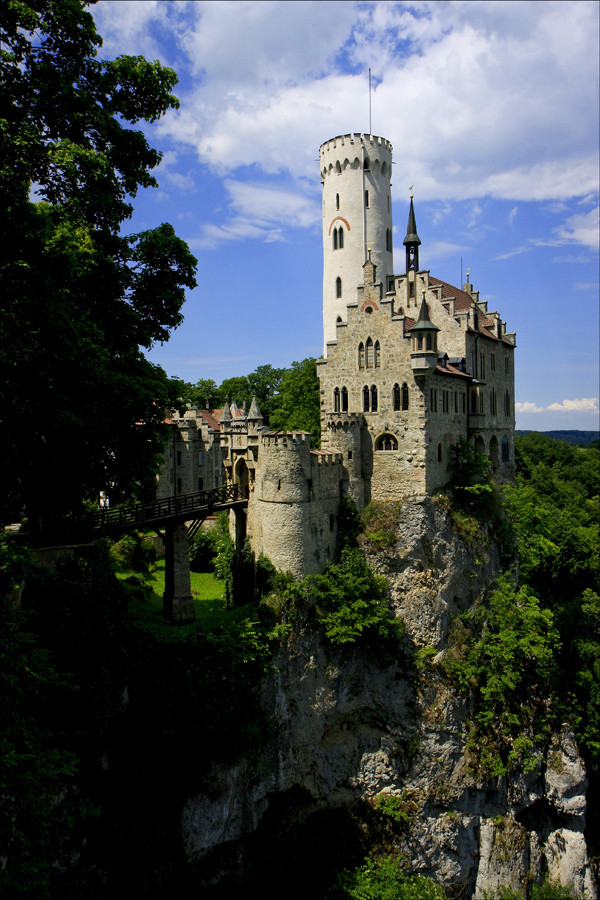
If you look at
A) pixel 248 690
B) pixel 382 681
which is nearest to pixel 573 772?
pixel 382 681

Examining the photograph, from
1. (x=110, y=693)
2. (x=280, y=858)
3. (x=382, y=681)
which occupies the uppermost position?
(x=110, y=693)

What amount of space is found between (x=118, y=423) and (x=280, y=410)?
98.0 feet

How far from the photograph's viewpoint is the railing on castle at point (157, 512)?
82.1ft

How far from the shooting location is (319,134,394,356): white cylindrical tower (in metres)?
42.8

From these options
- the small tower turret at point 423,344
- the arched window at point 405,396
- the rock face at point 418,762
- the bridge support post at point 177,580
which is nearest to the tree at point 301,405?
the arched window at point 405,396

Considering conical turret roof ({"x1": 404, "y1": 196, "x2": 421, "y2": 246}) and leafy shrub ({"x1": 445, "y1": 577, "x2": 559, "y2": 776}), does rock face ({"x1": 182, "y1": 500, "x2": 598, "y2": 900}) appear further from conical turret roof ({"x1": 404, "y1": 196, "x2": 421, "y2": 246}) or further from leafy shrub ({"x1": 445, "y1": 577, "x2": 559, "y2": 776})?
conical turret roof ({"x1": 404, "y1": 196, "x2": 421, "y2": 246})

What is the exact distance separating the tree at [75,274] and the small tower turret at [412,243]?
19705mm

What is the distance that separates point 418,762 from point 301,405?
26642 mm

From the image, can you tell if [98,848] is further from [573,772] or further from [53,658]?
[573,772]

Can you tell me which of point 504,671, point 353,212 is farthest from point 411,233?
point 504,671

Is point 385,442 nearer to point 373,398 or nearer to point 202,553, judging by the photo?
point 373,398

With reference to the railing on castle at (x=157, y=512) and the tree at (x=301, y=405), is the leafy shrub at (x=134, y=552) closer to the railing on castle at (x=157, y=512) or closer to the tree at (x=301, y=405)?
the railing on castle at (x=157, y=512)

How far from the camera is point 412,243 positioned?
3878 cm

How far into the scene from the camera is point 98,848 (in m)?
21.1
